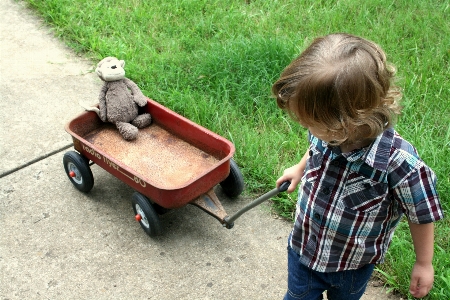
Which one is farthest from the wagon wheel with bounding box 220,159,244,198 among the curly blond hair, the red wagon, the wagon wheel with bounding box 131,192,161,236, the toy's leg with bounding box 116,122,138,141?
the curly blond hair

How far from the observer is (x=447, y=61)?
387cm

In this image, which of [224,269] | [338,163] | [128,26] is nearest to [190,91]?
[128,26]

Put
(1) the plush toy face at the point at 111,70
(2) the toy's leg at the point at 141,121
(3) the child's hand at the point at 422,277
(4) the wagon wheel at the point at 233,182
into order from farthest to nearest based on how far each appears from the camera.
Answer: (2) the toy's leg at the point at 141,121 → (1) the plush toy face at the point at 111,70 → (4) the wagon wheel at the point at 233,182 → (3) the child's hand at the point at 422,277

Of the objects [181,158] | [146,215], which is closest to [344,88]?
[146,215]

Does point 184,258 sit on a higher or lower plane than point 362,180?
lower

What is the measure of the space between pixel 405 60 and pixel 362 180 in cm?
241

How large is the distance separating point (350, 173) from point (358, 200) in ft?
0.29

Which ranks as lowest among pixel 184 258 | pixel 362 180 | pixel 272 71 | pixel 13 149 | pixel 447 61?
pixel 13 149

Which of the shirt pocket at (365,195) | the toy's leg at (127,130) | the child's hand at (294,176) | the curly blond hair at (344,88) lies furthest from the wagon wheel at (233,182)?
the curly blond hair at (344,88)

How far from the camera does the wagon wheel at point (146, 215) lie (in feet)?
8.71

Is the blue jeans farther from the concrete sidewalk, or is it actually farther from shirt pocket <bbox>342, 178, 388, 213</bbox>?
the concrete sidewalk

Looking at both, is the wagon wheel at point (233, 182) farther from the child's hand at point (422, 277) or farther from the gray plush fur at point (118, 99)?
the child's hand at point (422, 277)

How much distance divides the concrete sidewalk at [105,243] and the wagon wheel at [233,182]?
61 mm

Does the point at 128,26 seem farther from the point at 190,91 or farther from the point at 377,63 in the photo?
the point at 377,63
